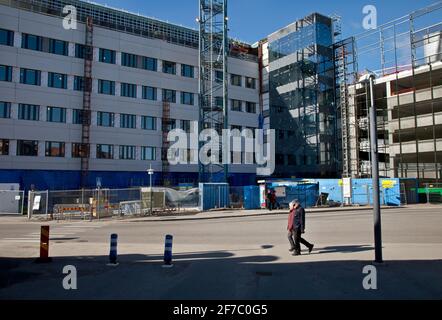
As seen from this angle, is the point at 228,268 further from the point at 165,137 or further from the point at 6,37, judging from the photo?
the point at 165,137

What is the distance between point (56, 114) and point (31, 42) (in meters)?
7.62

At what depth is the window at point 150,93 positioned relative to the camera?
50.2 metres

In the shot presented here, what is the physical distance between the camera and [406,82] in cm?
5916

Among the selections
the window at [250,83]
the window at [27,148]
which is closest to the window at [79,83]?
the window at [27,148]

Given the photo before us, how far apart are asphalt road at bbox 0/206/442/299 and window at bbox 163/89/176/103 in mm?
36175

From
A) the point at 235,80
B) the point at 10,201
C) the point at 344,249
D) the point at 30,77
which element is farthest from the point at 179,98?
the point at 344,249

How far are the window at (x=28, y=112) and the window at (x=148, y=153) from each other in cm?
1197

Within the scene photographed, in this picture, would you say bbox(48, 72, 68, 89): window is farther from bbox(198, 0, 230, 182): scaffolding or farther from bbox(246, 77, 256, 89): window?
bbox(246, 77, 256, 89): window

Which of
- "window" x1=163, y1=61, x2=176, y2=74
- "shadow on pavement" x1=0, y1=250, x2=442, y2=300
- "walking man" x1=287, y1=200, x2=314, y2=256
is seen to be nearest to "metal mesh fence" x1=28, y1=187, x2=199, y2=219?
"shadow on pavement" x1=0, y1=250, x2=442, y2=300

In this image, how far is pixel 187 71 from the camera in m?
53.6

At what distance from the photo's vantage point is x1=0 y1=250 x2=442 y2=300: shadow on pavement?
25.6 feet

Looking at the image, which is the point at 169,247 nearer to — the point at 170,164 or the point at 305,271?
the point at 305,271
